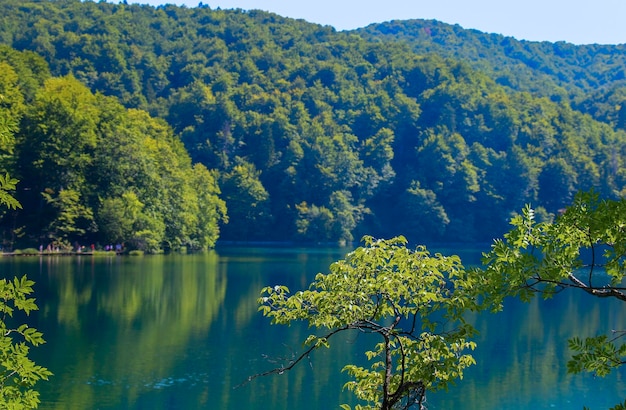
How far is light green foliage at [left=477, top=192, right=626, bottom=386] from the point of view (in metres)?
6.07

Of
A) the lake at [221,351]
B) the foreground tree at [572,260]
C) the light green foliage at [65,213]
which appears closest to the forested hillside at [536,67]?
the light green foliage at [65,213]

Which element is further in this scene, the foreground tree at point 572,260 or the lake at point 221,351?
the lake at point 221,351

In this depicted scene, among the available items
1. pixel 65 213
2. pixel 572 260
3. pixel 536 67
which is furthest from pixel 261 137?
pixel 536 67

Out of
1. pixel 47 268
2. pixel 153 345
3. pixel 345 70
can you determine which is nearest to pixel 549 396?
pixel 153 345

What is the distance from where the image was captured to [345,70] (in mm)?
128000

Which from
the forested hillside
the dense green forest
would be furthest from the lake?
the forested hillside

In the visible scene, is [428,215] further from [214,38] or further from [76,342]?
[76,342]

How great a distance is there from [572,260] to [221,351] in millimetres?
18770

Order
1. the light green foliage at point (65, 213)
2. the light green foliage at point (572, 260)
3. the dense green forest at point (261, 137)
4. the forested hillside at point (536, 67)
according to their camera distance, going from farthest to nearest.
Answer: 1. the forested hillside at point (536, 67)
2. the dense green forest at point (261, 137)
3. the light green foliage at point (65, 213)
4. the light green foliage at point (572, 260)

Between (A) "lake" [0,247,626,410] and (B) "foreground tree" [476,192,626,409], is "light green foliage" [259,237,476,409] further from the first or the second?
(A) "lake" [0,247,626,410]

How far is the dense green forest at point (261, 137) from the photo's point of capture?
6100cm

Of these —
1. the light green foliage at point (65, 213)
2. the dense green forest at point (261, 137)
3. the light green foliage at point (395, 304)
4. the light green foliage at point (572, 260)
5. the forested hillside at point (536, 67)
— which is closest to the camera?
the light green foliage at point (572, 260)

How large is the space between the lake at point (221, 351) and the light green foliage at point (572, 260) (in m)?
4.15

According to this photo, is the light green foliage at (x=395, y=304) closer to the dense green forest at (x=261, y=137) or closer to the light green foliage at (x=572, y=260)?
the light green foliage at (x=572, y=260)
